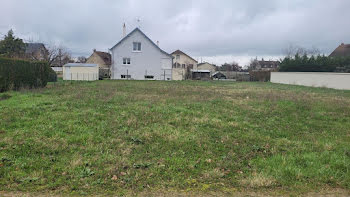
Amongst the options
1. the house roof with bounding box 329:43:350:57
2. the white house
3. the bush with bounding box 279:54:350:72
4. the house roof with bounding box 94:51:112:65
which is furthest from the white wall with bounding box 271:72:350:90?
the house roof with bounding box 94:51:112:65

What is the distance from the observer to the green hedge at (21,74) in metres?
12.2

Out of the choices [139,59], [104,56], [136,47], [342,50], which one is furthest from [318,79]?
[104,56]

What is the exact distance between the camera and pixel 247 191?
282 cm

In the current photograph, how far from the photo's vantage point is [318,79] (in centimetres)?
2494

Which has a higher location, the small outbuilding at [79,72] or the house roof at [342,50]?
the house roof at [342,50]

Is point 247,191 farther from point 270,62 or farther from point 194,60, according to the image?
point 270,62

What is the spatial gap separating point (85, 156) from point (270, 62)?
282ft

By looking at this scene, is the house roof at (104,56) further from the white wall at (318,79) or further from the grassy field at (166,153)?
the grassy field at (166,153)

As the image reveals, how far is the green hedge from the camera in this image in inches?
482

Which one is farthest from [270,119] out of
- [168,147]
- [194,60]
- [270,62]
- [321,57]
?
[270,62]

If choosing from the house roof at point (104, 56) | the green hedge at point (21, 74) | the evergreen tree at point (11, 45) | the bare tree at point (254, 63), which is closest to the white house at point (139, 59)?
the evergreen tree at point (11, 45)

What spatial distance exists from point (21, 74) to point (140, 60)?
2093cm

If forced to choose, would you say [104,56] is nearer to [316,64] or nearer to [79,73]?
[79,73]

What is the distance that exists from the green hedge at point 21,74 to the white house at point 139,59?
17.5m
